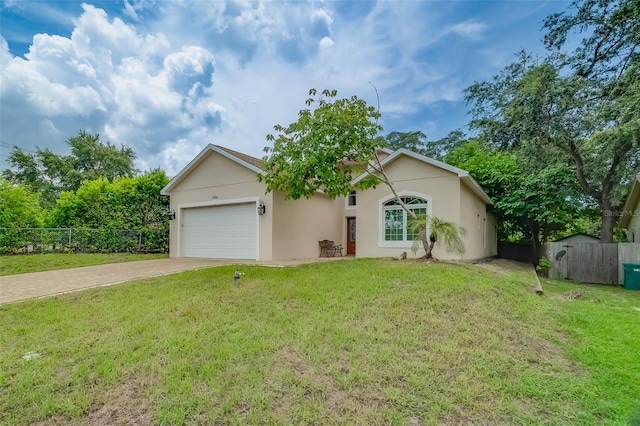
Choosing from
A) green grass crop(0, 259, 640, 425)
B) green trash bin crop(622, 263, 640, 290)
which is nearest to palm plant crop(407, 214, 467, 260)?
green grass crop(0, 259, 640, 425)

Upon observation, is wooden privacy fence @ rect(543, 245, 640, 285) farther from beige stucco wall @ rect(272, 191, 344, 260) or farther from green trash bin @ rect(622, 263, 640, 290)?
beige stucco wall @ rect(272, 191, 344, 260)

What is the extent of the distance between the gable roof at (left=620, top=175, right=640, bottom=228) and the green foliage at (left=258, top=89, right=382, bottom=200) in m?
12.1

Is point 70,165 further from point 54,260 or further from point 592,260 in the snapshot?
point 592,260

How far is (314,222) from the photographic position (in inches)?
583

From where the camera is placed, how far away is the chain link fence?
13634 millimetres

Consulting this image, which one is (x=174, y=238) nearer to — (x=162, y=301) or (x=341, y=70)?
(x=162, y=301)

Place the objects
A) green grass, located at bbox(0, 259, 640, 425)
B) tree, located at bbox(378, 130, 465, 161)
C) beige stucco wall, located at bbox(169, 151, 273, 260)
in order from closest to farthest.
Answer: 1. green grass, located at bbox(0, 259, 640, 425)
2. beige stucco wall, located at bbox(169, 151, 273, 260)
3. tree, located at bbox(378, 130, 465, 161)

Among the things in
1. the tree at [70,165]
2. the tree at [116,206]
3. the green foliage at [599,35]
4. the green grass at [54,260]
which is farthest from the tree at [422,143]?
the green grass at [54,260]

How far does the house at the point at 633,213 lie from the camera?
14.4 metres

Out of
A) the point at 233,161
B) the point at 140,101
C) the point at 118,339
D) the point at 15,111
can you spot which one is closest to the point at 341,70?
the point at 233,161

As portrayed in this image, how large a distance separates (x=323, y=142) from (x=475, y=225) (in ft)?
26.0

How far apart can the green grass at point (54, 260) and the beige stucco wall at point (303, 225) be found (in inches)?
244

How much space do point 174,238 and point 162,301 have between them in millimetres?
9740

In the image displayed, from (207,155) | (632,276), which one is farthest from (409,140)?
(207,155)
